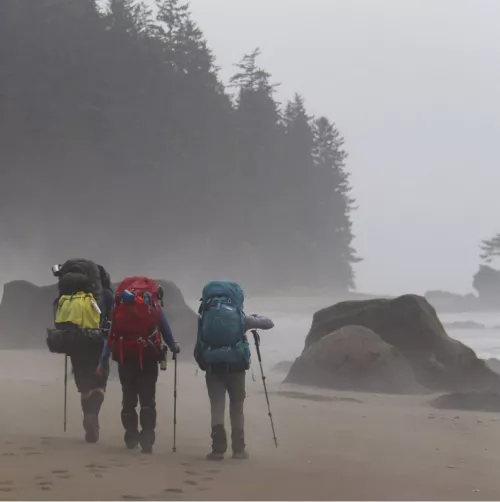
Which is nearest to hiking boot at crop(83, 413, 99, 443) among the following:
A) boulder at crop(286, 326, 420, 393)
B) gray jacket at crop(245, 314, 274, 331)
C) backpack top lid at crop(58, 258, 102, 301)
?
backpack top lid at crop(58, 258, 102, 301)

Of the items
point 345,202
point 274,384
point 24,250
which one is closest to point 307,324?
point 274,384

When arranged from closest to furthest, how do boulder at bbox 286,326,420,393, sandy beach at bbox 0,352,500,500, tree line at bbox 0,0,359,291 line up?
sandy beach at bbox 0,352,500,500 → boulder at bbox 286,326,420,393 → tree line at bbox 0,0,359,291

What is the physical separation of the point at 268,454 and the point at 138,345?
5.62ft

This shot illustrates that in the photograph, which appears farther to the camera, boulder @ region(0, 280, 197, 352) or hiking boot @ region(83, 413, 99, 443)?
boulder @ region(0, 280, 197, 352)

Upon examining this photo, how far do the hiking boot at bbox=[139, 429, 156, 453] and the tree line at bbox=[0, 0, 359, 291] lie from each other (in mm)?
43517

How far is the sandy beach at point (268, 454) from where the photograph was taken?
6.34 m

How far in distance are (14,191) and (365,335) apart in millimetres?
40669

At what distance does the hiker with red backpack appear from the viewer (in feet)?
25.5

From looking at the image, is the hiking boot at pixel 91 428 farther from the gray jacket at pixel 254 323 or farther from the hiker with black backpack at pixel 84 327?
the gray jacket at pixel 254 323

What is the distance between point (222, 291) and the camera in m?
7.93

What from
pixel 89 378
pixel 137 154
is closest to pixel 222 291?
pixel 89 378

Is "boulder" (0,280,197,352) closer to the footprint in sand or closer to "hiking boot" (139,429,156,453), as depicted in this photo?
"hiking boot" (139,429,156,453)

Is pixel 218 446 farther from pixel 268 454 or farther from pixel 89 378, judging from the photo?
pixel 89 378

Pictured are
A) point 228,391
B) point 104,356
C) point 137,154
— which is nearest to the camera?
point 228,391
